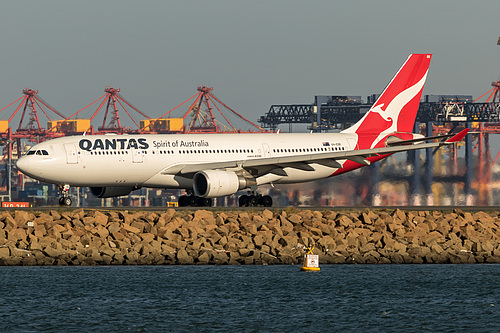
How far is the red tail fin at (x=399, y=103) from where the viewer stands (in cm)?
5425

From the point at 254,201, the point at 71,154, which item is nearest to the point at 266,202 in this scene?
the point at 254,201

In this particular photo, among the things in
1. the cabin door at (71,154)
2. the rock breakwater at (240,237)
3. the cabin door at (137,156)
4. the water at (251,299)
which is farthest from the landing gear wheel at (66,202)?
the water at (251,299)

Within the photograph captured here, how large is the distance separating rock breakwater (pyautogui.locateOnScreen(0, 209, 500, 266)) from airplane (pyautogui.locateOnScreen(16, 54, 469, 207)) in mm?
4231

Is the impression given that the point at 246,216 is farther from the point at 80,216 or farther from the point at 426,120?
the point at 426,120

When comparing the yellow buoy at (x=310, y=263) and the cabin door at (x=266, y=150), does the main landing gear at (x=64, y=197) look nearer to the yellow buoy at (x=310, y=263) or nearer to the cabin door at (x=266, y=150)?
the cabin door at (x=266, y=150)

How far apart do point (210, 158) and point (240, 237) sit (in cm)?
1219

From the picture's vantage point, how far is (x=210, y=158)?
49.0 meters

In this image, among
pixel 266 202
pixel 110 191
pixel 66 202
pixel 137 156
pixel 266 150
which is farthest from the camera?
pixel 266 150

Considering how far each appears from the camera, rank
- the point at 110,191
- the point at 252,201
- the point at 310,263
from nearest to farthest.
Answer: the point at 310,263 < the point at 252,201 < the point at 110,191

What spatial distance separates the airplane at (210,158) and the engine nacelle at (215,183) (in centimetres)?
5

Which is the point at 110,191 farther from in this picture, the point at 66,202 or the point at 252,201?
the point at 252,201

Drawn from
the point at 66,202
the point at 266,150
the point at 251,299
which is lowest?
the point at 251,299

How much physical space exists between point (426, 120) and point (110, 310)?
4599 inches

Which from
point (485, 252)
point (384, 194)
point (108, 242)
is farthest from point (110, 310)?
point (384, 194)
